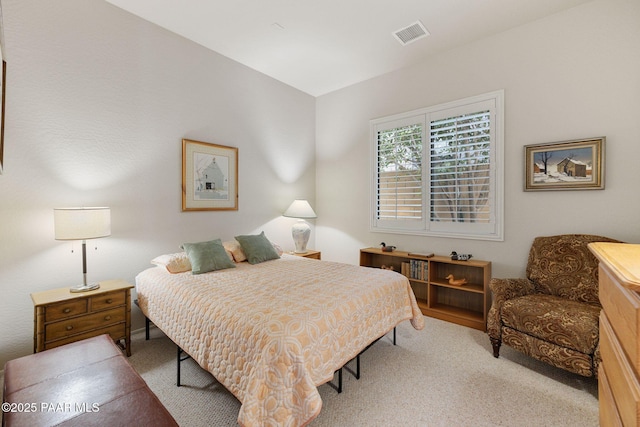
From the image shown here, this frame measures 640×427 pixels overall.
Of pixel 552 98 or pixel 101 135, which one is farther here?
pixel 552 98

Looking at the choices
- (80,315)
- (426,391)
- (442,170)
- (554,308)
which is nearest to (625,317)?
(426,391)

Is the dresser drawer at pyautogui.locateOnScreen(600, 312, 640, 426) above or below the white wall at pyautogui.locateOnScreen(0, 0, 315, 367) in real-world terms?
below

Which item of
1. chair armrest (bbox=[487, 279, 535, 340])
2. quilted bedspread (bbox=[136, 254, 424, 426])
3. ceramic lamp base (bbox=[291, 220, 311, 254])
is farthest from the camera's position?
ceramic lamp base (bbox=[291, 220, 311, 254])

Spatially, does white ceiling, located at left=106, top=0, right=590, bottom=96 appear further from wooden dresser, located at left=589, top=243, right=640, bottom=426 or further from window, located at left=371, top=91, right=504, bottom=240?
wooden dresser, located at left=589, top=243, right=640, bottom=426

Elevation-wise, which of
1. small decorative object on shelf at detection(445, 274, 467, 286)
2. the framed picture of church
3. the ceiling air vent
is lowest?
small decorative object on shelf at detection(445, 274, 467, 286)

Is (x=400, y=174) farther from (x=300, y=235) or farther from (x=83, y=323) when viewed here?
(x=83, y=323)

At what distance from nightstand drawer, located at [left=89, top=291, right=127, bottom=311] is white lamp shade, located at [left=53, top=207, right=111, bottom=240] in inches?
20.2

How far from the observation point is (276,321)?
5.26 feet

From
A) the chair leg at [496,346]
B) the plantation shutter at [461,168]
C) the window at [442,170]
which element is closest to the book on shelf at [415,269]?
the window at [442,170]

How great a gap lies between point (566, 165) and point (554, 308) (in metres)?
1.47

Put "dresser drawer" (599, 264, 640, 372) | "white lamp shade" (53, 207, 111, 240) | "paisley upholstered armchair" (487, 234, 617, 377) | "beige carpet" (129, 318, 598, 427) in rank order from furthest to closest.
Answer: "white lamp shade" (53, 207, 111, 240)
"paisley upholstered armchair" (487, 234, 617, 377)
"beige carpet" (129, 318, 598, 427)
"dresser drawer" (599, 264, 640, 372)

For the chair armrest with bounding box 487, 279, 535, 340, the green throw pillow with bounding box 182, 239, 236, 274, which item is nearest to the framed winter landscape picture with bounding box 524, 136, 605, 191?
the chair armrest with bounding box 487, 279, 535, 340

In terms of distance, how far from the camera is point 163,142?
3107 mm

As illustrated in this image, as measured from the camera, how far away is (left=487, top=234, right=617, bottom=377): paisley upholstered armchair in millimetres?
1996
